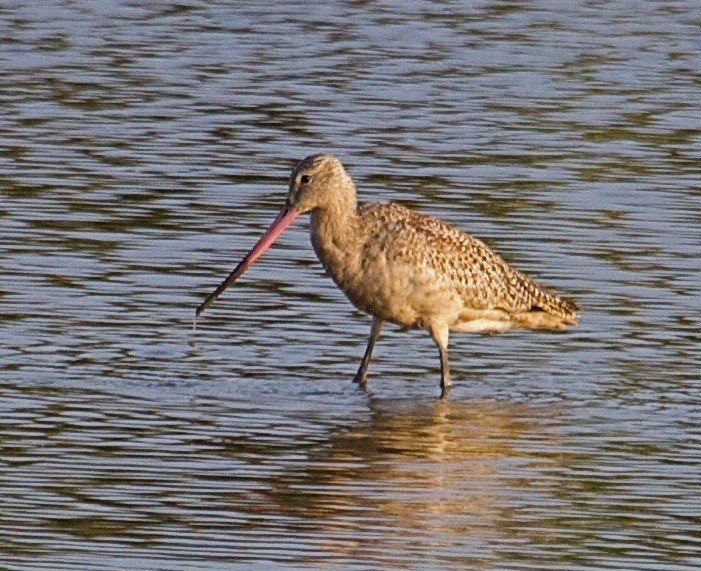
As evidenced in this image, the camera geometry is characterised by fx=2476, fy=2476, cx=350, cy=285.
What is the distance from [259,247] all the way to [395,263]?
35.3 inches

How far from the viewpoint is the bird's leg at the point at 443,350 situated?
1213cm

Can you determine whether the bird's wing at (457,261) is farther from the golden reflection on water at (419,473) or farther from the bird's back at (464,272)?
the golden reflection on water at (419,473)

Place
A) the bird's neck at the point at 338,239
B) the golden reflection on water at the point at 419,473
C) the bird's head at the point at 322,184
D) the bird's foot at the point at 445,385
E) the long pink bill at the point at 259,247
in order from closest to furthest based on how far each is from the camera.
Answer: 1. the golden reflection on water at the point at 419,473
2. the bird's foot at the point at 445,385
3. the bird's neck at the point at 338,239
4. the bird's head at the point at 322,184
5. the long pink bill at the point at 259,247

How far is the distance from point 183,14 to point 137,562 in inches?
637

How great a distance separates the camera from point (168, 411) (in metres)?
11.3

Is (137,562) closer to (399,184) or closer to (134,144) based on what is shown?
(399,184)

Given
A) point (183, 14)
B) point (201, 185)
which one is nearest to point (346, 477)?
point (201, 185)

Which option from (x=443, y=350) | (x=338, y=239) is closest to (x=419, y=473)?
(x=443, y=350)

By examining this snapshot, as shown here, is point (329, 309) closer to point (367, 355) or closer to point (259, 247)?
point (259, 247)

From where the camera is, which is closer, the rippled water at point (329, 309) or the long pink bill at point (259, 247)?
the rippled water at point (329, 309)

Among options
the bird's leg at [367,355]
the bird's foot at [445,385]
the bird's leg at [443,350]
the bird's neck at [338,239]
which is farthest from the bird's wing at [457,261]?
the bird's foot at [445,385]

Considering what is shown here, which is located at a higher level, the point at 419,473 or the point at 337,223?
the point at 337,223

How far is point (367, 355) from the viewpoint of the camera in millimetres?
12133

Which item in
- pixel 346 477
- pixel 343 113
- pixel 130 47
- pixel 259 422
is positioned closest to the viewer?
pixel 346 477
